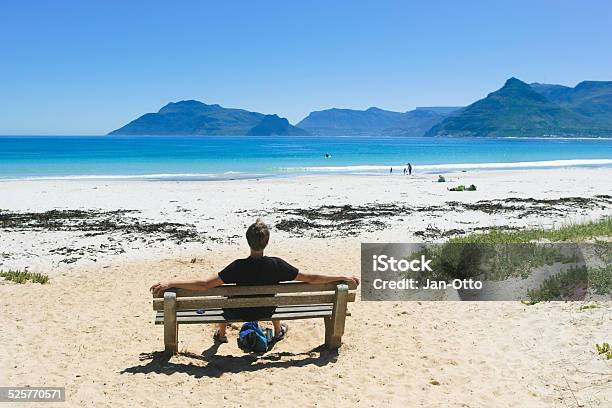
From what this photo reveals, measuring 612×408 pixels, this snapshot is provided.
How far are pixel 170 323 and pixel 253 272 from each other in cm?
106

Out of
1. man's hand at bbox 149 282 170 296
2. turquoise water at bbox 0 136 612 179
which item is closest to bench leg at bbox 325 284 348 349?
man's hand at bbox 149 282 170 296

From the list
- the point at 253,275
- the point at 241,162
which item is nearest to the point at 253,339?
the point at 253,275

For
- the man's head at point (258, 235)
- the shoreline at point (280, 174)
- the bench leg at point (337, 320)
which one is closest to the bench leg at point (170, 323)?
the man's head at point (258, 235)

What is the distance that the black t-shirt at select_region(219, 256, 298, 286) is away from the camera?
18.6ft

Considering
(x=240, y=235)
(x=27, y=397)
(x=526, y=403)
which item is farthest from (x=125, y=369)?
(x=240, y=235)

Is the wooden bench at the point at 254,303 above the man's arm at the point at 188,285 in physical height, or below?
below

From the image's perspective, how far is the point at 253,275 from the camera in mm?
5699

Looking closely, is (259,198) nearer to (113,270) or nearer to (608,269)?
(113,270)

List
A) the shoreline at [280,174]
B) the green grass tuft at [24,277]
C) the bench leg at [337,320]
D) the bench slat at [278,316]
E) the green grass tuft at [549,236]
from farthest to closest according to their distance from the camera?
1. the shoreline at [280,174]
2. the green grass tuft at [549,236]
3. the green grass tuft at [24,277]
4. the bench leg at [337,320]
5. the bench slat at [278,316]

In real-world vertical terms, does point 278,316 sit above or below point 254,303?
below

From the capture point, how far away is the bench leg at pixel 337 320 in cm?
587

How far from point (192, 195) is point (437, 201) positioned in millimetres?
11143

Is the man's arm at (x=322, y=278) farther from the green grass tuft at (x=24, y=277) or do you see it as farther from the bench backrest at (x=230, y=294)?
the green grass tuft at (x=24, y=277)

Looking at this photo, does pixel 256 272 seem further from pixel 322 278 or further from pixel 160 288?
pixel 160 288
